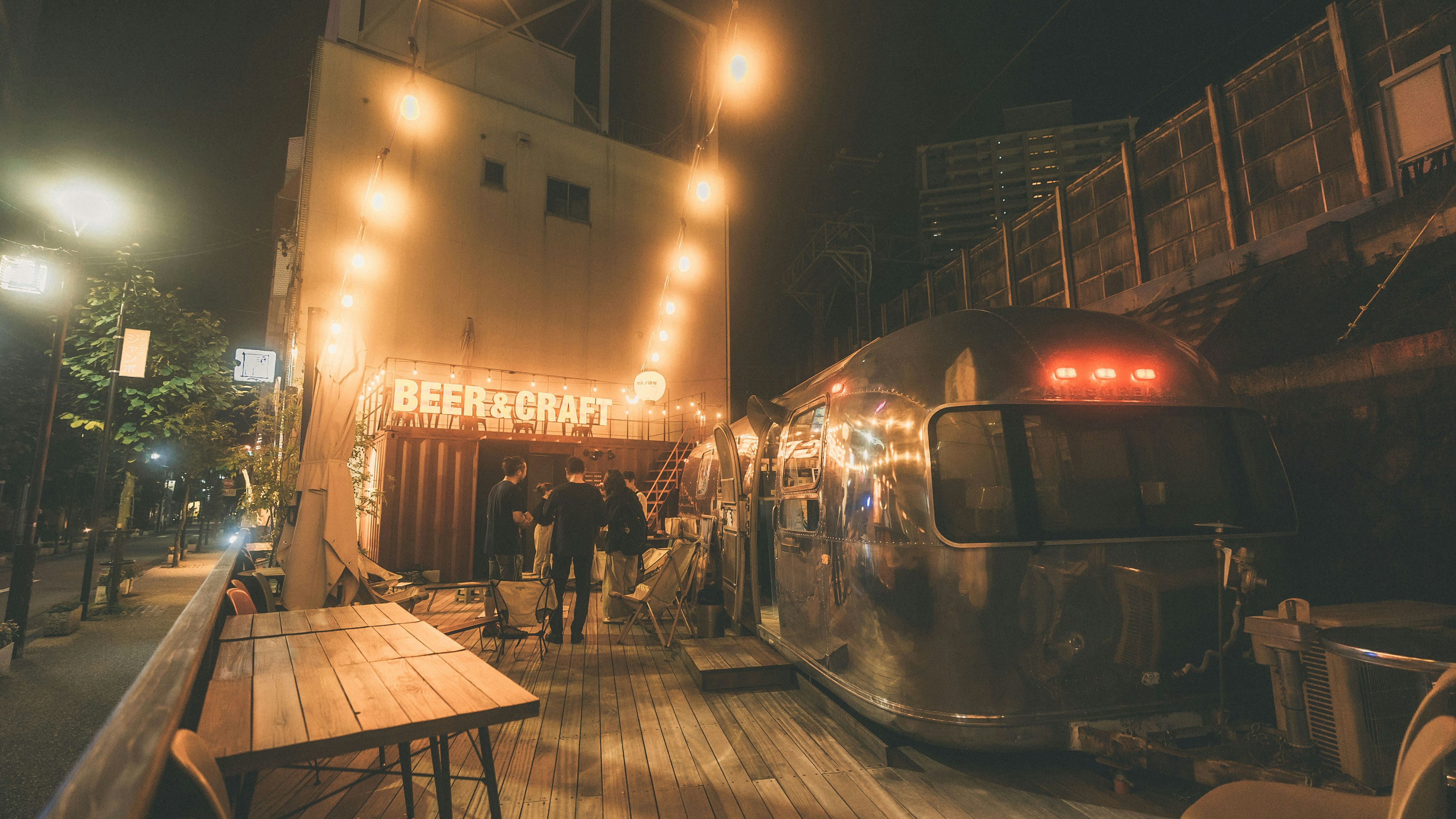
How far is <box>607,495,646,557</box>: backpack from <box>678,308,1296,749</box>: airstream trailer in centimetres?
394

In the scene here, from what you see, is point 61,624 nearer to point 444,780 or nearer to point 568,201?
point 444,780

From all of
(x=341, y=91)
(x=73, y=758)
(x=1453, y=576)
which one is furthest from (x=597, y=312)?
(x=1453, y=576)

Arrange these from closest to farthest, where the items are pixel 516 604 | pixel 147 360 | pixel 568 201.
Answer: pixel 516 604, pixel 147 360, pixel 568 201

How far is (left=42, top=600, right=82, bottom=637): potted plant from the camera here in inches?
310

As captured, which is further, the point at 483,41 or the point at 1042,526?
the point at 483,41

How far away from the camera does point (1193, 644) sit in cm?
342

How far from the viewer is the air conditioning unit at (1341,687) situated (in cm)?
276

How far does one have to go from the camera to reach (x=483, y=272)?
1543 centimetres

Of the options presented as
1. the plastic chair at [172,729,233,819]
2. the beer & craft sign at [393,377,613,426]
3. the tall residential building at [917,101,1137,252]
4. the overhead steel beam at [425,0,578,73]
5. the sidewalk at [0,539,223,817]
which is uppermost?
the tall residential building at [917,101,1137,252]

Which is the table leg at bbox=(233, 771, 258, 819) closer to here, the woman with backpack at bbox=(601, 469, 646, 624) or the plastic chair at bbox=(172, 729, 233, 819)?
the plastic chair at bbox=(172, 729, 233, 819)

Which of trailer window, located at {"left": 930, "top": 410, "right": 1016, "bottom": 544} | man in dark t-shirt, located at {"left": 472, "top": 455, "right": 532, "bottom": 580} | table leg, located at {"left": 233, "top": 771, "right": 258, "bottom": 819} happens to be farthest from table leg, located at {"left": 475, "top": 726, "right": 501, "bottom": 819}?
man in dark t-shirt, located at {"left": 472, "top": 455, "right": 532, "bottom": 580}

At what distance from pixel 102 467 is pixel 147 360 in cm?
244

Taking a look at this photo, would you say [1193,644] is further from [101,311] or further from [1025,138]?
[1025,138]

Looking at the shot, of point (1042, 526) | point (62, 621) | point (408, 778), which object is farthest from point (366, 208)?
point (1042, 526)
